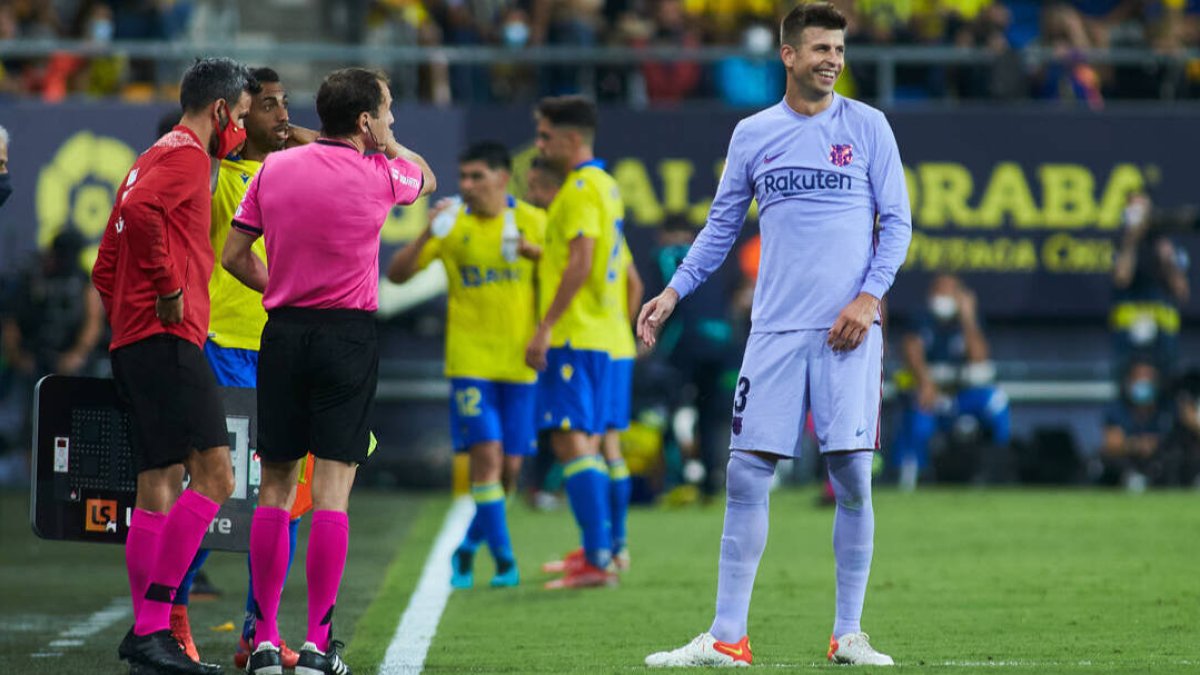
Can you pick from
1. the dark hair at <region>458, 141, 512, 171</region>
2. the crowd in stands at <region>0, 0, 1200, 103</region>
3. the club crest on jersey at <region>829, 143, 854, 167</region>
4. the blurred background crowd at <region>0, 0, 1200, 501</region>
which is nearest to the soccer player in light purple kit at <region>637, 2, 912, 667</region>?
the club crest on jersey at <region>829, 143, 854, 167</region>

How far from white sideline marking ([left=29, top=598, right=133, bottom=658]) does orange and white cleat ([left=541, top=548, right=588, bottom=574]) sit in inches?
89.9

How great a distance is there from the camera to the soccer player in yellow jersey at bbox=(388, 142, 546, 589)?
10102 mm

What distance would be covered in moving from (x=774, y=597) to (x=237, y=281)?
320 centimetres

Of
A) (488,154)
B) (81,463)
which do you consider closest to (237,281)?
(81,463)

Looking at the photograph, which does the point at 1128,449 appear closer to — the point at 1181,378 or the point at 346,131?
the point at 1181,378

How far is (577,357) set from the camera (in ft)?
34.2

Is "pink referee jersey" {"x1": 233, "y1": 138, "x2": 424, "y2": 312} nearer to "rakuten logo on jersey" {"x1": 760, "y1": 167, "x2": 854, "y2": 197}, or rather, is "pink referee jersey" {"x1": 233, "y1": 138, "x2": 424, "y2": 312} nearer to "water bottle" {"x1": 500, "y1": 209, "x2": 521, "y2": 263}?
"rakuten logo on jersey" {"x1": 760, "y1": 167, "x2": 854, "y2": 197}

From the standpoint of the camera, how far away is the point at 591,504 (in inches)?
398

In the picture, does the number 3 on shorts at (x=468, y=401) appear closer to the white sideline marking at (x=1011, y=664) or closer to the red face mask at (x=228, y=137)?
the red face mask at (x=228, y=137)

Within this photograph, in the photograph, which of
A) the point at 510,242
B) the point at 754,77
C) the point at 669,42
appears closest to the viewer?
the point at 510,242

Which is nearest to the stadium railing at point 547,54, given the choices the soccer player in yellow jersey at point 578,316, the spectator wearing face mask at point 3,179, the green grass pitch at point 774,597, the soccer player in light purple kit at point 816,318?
the green grass pitch at point 774,597

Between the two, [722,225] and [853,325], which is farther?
[722,225]

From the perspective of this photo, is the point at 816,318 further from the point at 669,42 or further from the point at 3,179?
the point at 669,42

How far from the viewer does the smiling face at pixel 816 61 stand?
6.86 metres
